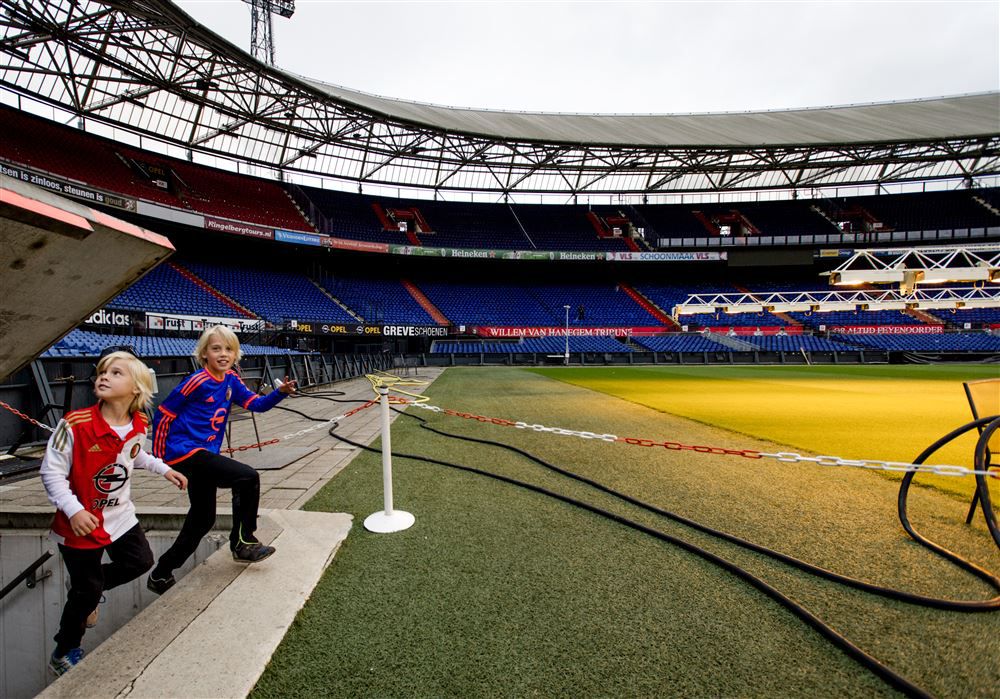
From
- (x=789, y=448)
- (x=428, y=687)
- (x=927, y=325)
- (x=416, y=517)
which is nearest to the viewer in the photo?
(x=428, y=687)

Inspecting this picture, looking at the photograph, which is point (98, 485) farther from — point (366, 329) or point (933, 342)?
point (933, 342)

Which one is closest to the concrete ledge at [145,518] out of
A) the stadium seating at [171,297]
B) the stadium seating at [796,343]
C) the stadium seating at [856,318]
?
the stadium seating at [171,297]

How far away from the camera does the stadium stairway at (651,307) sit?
39031 millimetres

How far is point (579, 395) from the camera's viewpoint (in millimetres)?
13992

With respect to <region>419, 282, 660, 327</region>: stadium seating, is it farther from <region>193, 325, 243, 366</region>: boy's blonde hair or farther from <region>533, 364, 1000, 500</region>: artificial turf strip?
<region>193, 325, 243, 366</region>: boy's blonde hair

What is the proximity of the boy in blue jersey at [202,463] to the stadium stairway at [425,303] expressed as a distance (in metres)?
31.6

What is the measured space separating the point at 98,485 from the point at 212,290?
3030 cm

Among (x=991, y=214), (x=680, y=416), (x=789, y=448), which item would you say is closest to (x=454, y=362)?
(x=680, y=416)

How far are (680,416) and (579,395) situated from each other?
4426mm

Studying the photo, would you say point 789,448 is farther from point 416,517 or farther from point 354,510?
point 354,510

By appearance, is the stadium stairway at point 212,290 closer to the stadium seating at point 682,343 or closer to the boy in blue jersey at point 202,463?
the boy in blue jersey at point 202,463

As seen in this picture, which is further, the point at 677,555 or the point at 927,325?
the point at 927,325

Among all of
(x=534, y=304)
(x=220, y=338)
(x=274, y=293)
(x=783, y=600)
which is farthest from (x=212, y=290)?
(x=783, y=600)

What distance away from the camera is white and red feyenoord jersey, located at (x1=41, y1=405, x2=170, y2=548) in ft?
7.43
